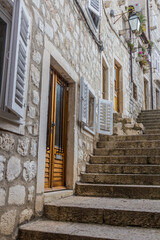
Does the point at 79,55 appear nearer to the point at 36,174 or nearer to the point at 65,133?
the point at 65,133

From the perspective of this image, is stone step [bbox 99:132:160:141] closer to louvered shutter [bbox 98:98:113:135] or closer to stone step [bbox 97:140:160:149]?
louvered shutter [bbox 98:98:113:135]

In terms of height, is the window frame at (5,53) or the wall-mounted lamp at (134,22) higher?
the wall-mounted lamp at (134,22)

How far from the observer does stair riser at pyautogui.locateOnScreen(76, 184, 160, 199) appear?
3.55 m

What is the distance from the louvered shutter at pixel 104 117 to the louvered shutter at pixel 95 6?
74.9 inches

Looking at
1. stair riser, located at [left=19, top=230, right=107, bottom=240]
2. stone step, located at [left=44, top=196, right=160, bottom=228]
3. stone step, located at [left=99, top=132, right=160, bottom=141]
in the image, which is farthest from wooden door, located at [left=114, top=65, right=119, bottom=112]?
stair riser, located at [left=19, top=230, right=107, bottom=240]

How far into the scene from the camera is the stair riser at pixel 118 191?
140 inches

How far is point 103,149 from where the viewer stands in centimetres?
514

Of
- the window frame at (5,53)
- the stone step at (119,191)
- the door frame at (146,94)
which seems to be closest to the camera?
the window frame at (5,53)

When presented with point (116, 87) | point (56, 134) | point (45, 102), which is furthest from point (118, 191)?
point (116, 87)

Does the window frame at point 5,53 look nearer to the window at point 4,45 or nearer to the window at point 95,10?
the window at point 4,45

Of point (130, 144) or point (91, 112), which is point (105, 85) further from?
point (130, 144)

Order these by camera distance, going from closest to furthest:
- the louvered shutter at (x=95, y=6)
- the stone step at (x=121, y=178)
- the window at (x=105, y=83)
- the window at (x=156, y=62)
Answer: the stone step at (x=121, y=178) → the louvered shutter at (x=95, y=6) → the window at (x=105, y=83) → the window at (x=156, y=62)

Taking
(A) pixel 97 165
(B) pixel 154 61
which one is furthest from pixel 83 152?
(B) pixel 154 61

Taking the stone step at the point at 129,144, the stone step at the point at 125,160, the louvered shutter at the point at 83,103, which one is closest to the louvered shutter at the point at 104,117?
the stone step at the point at 129,144
